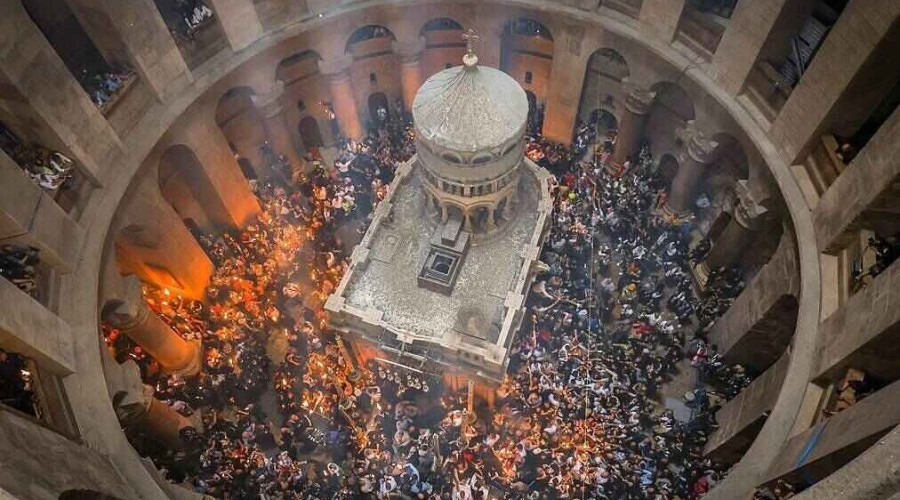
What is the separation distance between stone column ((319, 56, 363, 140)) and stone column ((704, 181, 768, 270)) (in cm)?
1521

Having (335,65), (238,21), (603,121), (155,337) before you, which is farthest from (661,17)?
(155,337)

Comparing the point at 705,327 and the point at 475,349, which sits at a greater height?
the point at 705,327

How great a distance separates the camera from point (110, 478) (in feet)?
44.7

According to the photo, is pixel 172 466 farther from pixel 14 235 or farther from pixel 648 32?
pixel 648 32

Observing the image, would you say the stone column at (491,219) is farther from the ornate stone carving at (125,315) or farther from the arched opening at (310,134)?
the ornate stone carving at (125,315)

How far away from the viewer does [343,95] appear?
25.7 m

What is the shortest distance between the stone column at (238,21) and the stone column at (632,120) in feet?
43.9

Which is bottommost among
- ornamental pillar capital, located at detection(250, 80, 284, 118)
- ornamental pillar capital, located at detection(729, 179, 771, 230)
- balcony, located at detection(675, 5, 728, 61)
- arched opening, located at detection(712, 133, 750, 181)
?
ornamental pillar capital, located at detection(729, 179, 771, 230)

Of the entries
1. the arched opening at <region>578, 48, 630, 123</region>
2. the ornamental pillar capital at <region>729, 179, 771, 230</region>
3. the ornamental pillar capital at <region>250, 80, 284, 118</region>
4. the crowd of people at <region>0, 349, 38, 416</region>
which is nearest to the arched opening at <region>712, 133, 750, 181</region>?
the ornamental pillar capital at <region>729, 179, 771, 230</region>

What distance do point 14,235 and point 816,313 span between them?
19.0 meters

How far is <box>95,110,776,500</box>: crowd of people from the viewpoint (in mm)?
18234

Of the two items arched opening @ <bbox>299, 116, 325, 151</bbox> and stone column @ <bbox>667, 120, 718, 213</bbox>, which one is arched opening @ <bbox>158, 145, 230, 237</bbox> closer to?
arched opening @ <bbox>299, 116, 325, 151</bbox>

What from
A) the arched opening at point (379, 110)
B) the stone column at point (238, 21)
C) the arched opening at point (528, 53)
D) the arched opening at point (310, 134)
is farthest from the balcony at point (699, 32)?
the arched opening at point (310, 134)

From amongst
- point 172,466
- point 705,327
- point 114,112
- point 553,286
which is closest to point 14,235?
point 114,112
